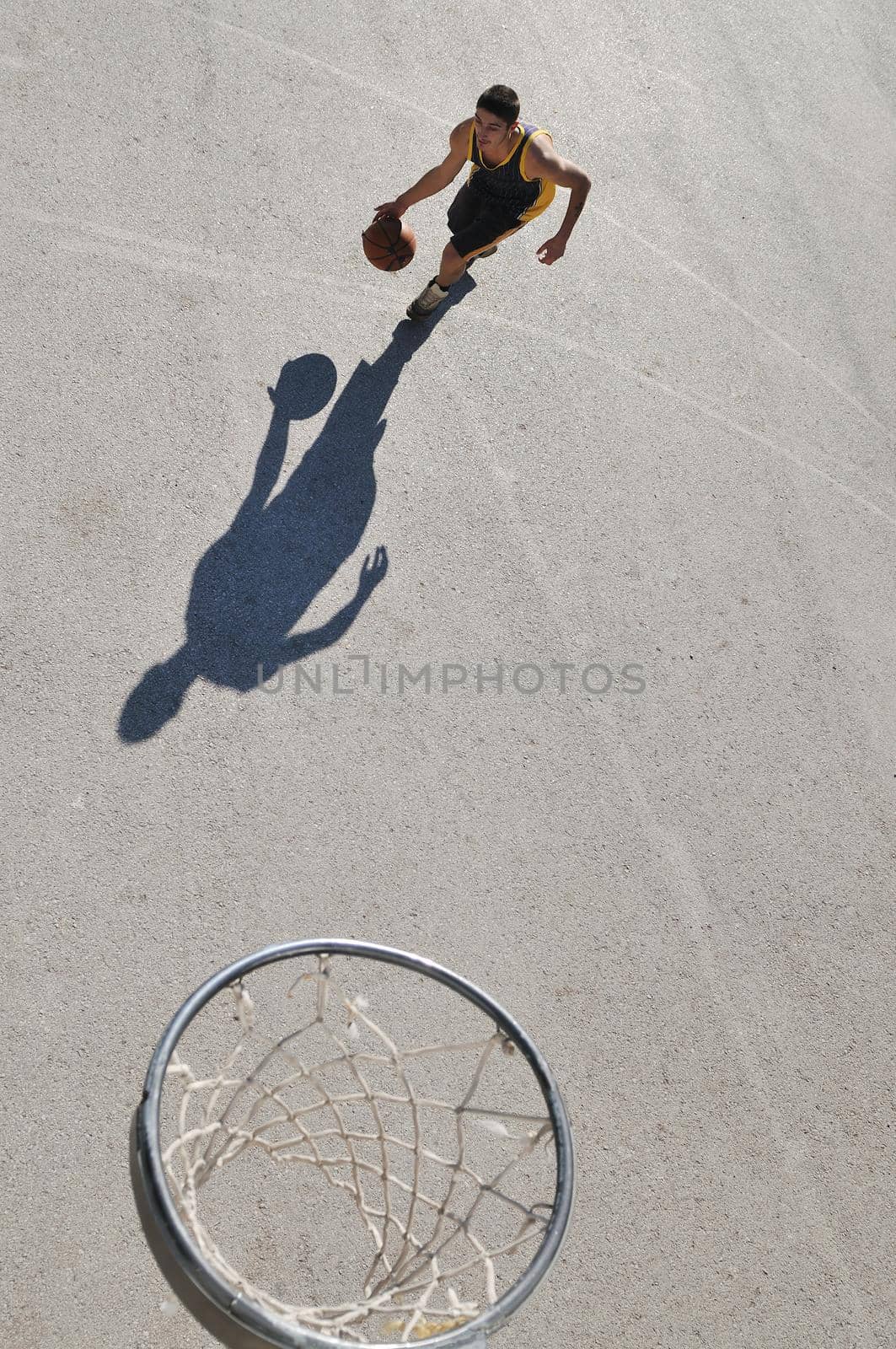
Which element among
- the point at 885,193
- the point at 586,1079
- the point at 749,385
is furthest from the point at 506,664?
the point at 885,193

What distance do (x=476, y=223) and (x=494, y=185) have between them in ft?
0.82

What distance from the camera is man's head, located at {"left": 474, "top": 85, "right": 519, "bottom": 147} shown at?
5301 mm

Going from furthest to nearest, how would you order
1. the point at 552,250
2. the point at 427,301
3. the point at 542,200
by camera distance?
the point at 427,301
the point at 552,250
the point at 542,200

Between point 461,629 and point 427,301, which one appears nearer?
point 461,629

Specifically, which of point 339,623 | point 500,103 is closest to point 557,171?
point 500,103

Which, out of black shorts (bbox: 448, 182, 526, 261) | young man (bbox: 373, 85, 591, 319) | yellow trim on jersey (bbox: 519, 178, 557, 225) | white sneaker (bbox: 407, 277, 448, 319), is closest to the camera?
young man (bbox: 373, 85, 591, 319)

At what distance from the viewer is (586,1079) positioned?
16.2ft

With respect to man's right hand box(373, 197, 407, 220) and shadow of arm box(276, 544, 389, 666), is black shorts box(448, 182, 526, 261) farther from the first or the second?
shadow of arm box(276, 544, 389, 666)

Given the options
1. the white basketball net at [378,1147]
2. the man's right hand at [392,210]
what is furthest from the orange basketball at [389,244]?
the white basketball net at [378,1147]

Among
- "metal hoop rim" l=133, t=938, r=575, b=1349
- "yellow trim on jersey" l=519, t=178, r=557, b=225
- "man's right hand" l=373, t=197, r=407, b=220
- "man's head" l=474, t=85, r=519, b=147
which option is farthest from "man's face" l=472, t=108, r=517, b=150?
"metal hoop rim" l=133, t=938, r=575, b=1349

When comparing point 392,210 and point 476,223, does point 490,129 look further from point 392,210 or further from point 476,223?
point 392,210

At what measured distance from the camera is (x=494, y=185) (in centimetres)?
581

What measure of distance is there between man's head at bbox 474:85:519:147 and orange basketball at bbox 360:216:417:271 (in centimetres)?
80

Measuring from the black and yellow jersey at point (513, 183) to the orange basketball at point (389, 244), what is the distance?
1.49ft
